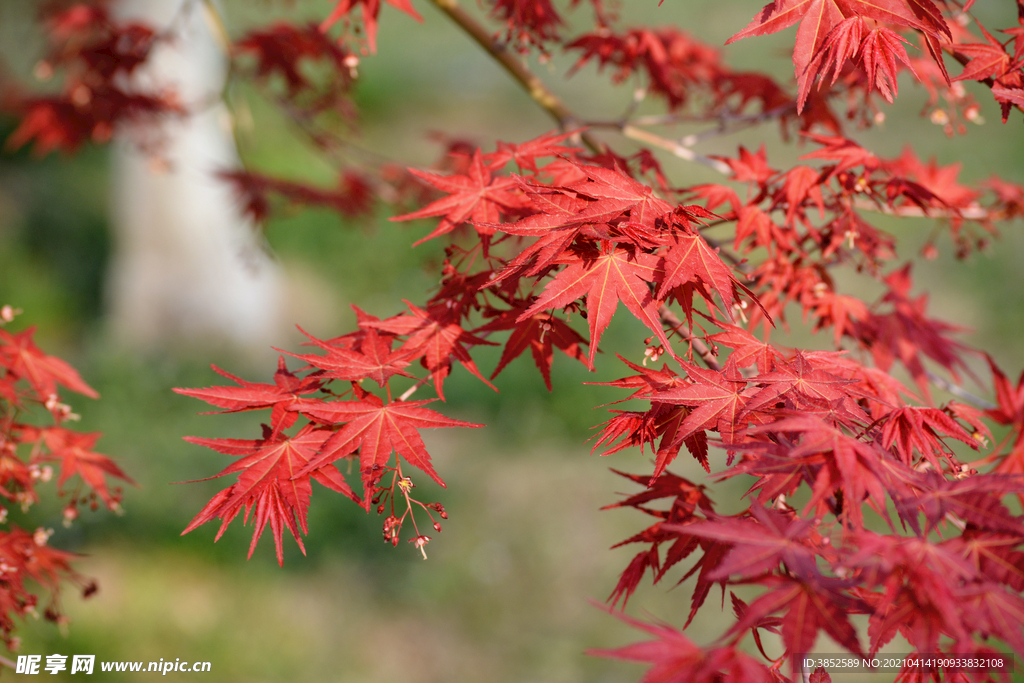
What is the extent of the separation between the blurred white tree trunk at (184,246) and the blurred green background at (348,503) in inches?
8.8

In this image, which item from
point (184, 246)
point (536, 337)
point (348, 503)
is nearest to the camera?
point (536, 337)

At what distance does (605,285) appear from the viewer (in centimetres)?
98

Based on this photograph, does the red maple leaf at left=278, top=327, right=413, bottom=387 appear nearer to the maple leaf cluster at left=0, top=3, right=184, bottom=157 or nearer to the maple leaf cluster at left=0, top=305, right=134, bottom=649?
the maple leaf cluster at left=0, top=305, right=134, bottom=649

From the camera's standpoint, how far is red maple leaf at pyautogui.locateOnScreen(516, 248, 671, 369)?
955 mm

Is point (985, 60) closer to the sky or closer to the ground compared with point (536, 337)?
closer to the sky

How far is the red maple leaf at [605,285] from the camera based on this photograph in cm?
95

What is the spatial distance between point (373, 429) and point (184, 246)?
4024 mm

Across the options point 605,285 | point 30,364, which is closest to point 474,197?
point 605,285

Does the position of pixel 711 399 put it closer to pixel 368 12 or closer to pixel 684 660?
pixel 684 660

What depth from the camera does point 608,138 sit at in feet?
20.9

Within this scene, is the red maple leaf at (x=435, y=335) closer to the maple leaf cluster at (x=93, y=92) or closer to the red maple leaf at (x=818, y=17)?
the red maple leaf at (x=818, y=17)

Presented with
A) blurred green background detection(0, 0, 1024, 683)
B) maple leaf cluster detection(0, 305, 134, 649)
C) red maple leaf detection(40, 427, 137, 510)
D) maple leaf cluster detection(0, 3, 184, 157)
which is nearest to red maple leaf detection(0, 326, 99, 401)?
maple leaf cluster detection(0, 305, 134, 649)

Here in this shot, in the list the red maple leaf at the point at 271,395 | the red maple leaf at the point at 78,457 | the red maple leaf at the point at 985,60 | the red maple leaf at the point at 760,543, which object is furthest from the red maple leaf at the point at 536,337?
the red maple leaf at the point at 78,457

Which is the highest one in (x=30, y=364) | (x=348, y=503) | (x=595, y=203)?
(x=595, y=203)
